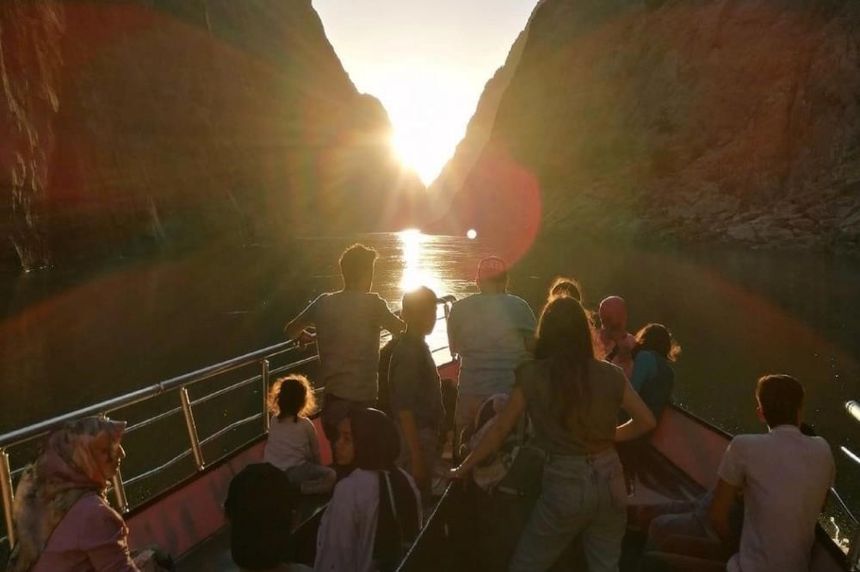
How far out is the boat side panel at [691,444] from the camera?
210 inches

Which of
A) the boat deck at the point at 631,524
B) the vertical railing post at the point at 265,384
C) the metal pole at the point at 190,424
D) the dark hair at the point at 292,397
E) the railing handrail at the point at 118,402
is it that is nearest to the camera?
the railing handrail at the point at 118,402

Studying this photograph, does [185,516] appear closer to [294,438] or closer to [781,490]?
[294,438]

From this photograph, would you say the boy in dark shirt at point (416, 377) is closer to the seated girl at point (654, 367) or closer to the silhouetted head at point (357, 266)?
the silhouetted head at point (357, 266)

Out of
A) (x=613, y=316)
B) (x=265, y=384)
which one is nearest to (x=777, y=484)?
(x=613, y=316)

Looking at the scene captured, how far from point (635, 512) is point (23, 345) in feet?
86.9

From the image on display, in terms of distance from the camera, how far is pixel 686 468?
569cm

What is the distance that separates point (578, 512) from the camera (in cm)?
296

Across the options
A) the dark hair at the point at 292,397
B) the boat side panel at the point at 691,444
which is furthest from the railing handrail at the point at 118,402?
the boat side panel at the point at 691,444

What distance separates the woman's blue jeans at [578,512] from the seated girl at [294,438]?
2.04 m

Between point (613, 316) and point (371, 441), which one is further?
point (613, 316)

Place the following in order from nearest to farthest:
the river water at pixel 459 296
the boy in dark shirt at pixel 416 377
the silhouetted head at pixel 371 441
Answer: the silhouetted head at pixel 371 441 < the boy in dark shirt at pixel 416 377 < the river water at pixel 459 296

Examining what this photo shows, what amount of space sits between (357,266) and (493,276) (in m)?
1.00

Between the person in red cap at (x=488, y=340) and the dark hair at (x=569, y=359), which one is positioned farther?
the person in red cap at (x=488, y=340)

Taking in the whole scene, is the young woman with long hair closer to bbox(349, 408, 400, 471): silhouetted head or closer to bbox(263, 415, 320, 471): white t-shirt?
bbox(349, 408, 400, 471): silhouetted head
